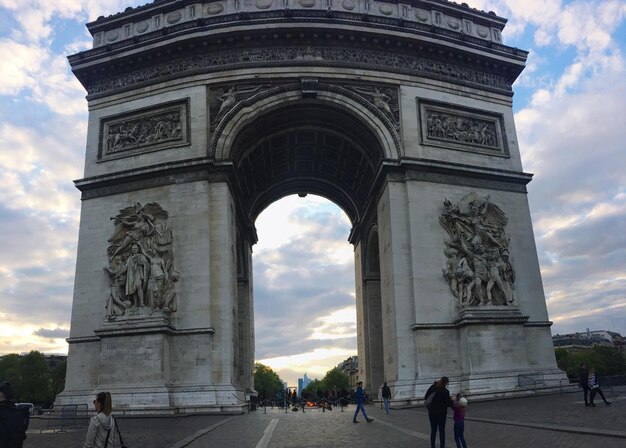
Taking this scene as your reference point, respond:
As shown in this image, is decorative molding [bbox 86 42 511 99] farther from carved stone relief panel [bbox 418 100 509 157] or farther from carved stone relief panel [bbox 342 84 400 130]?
carved stone relief panel [bbox 418 100 509 157]

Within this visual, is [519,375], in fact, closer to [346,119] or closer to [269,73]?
[346,119]

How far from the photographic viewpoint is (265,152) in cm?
3141

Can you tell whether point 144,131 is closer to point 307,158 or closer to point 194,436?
point 307,158

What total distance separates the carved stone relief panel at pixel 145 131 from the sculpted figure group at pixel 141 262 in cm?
311

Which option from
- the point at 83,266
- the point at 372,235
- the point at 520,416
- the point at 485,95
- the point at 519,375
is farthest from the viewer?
the point at 372,235

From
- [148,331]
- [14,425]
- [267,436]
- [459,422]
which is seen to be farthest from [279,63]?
[14,425]

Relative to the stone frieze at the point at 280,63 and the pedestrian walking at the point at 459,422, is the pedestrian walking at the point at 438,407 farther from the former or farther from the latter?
the stone frieze at the point at 280,63

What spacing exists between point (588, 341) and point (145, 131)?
131 metres

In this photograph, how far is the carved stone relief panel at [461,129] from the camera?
27.3 meters

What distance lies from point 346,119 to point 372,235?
8.04 meters

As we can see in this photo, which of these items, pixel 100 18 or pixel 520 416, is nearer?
pixel 520 416

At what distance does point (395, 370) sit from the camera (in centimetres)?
2406

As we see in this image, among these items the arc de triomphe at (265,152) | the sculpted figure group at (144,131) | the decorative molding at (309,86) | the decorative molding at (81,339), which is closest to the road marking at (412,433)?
A: the arc de triomphe at (265,152)

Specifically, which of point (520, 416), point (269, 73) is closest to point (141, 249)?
point (269, 73)
